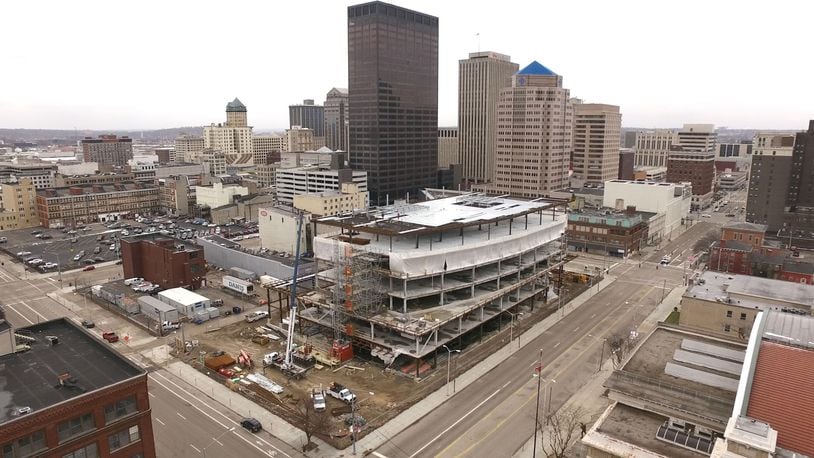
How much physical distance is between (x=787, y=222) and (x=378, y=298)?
446 feet

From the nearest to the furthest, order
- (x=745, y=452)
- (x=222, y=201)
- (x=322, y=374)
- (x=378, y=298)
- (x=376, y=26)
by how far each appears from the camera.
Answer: (x=745, y=452), (x=322, y=374), (x=378, y=298), (x=222, y=201), (x=376, y=26)

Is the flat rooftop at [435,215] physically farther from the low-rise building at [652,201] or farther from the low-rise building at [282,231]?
the low-rise building at [652,201]

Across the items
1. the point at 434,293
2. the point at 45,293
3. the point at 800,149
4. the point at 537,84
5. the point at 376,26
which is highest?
the point at 376,26

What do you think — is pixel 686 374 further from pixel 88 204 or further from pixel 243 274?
pixel 88 204

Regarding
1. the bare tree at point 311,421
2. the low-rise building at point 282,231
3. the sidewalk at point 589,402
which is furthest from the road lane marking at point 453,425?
the low-rise building at point 282,231

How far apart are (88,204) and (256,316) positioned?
132 meters

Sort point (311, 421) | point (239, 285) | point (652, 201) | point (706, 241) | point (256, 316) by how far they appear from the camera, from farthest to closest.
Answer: point (652, 201), point (706, 241), point (239, 285), point (256, 316), point (311, 421)

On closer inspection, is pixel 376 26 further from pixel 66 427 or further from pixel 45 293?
pixel 66 427

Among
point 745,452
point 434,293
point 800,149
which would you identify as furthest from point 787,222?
point 745,452

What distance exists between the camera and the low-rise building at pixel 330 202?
493 feet

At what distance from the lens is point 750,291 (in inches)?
3113

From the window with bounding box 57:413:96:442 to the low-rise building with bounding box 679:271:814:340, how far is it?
7458cm

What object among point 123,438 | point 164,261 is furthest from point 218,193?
point 123,438

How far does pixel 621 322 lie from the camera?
84.4 m
